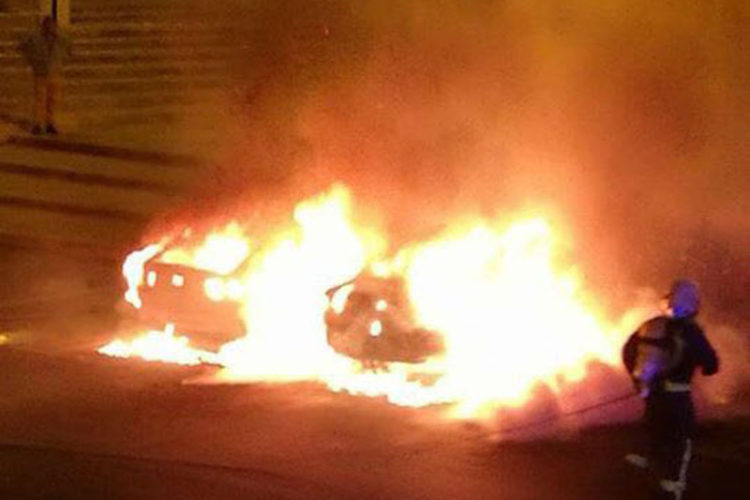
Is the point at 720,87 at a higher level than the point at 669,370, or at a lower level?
higher

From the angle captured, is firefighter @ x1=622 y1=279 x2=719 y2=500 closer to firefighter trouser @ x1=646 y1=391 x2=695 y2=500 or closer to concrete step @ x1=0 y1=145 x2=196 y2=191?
firefighter trouser @ x1=646 y1=391 x2=695 y2=500

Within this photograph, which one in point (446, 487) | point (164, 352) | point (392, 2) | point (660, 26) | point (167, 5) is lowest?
point (446, 487)

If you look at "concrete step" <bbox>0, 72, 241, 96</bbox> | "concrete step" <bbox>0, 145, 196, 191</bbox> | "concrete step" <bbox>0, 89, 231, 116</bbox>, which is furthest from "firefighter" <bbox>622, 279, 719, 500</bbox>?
"concrete step" <bbox>0, 72, 241, 96</bbox>

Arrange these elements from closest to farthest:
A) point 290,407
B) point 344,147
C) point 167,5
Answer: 1. point 290,407
2. point 344,147
3. point 167,5

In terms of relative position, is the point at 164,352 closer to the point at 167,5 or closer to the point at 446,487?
the point at 446,487

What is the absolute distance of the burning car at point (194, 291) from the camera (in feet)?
39.4

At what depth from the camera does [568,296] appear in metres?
12.2

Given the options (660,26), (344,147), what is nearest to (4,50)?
(344,147)

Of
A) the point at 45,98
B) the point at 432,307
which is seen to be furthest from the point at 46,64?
the point at 432,307

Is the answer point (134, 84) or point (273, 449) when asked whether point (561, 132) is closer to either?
point (273, 449)

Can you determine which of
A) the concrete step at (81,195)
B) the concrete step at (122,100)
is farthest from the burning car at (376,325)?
the concrete step at (122,100)

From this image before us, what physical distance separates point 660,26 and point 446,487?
7.77 meters

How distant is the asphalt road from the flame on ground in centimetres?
59

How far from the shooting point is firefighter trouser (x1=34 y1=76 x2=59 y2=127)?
1902cm
